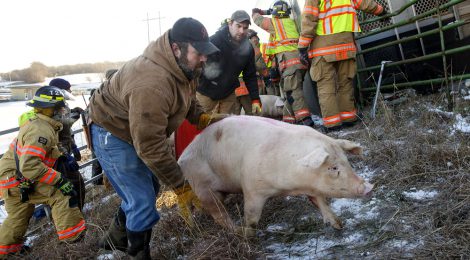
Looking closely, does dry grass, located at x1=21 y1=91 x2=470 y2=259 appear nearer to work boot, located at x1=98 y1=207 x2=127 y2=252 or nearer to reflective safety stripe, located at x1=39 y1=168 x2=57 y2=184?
work boot, located at x1=98 y1=207 x2=127 y2=252

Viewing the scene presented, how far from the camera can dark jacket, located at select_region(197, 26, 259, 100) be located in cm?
479

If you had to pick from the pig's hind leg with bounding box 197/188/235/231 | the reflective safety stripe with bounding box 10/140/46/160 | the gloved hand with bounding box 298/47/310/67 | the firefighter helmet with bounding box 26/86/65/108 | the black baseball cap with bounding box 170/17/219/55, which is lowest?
the pig's hind leg with bounding box 197/188/235/231

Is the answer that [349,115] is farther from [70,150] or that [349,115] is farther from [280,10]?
[70,150]

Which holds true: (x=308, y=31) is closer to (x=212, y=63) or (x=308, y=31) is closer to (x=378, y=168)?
(x=212, y=63)

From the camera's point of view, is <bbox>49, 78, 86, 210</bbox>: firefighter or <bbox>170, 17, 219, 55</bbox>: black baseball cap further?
<bbox>49, 78, 86, 210</bbox>: firefighter

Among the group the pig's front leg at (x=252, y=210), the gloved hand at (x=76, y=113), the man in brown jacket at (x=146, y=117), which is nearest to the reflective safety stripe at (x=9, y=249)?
the gloved hand at (x=76, y=113)

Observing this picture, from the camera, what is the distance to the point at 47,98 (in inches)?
155

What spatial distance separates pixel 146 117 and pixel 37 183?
7.19 feet

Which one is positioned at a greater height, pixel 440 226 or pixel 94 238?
pixel 440 226

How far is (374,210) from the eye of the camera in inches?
112

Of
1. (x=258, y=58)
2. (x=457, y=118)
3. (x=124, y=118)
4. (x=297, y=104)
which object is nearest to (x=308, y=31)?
(x=297, y=104)

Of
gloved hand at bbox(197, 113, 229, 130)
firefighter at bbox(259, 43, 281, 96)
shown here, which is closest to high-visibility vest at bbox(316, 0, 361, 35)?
firefighter at bbox(259, 43, 281, 96)

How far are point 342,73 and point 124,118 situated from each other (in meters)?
3.41

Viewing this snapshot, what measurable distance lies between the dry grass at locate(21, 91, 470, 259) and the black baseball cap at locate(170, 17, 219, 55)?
1184 mm
